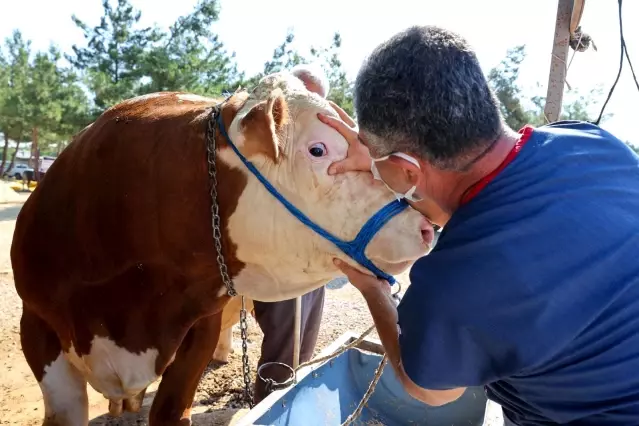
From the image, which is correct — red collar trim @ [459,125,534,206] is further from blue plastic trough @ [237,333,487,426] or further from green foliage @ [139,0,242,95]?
green foliage @ [139,0,242,95]

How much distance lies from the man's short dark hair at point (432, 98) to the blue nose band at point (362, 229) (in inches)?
29.4

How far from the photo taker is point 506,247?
124 cm

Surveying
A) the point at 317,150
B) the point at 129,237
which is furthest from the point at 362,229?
the point at 129,237

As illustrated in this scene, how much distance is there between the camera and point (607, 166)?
1.42 meters

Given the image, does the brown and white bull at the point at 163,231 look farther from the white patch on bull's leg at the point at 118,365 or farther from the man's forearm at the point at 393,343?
the man's forearm at the point at 393,343

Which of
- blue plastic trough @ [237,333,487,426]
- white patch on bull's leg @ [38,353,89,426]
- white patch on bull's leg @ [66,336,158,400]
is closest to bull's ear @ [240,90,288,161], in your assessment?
white patch on bull's leg @ [66,336,158,400]

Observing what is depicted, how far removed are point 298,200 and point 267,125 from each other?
32 centimetres

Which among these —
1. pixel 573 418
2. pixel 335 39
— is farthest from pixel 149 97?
pixel 335 39

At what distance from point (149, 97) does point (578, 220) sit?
2.29 meters

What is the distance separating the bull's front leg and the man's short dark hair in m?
2.05

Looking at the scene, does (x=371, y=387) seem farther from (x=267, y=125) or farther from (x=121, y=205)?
(x=121, y=205)

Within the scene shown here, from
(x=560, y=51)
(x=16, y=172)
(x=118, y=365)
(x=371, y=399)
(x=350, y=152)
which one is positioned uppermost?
(x=560, y=51)

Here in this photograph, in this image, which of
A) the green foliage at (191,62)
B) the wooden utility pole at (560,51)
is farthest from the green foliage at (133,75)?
the wooden utility pole at (560,51)

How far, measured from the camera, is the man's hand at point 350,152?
7.18ft
